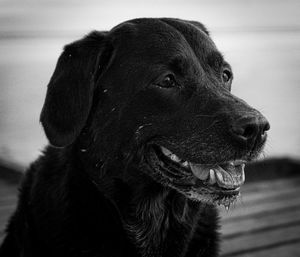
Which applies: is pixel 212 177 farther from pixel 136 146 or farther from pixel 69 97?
pixel 69 97

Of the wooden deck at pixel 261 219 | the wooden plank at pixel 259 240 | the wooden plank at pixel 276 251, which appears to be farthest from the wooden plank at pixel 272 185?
the wooden plank at pixel 276 251

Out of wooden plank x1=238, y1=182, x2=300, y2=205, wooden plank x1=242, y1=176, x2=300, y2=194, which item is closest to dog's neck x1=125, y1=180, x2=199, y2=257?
wooden plank x1=238, y1=182, x2=300, y2=205

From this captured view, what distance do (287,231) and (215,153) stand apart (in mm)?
1619

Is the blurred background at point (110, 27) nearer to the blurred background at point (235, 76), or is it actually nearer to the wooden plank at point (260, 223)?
the blurred background at point (235, 76)

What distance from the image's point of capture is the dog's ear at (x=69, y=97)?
2.34 meters

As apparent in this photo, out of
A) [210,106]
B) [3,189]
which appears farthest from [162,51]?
[3,189]

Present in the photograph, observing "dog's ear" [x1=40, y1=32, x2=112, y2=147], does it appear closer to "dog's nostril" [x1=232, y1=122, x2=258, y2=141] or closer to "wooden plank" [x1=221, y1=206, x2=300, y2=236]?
"dog's nostril" [x1=232, y1=122, x2=258, y2=141]

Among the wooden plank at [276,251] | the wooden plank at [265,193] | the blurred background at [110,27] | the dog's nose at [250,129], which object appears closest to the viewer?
the dog's nose at [250,129]

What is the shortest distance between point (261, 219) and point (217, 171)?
1.63 metres

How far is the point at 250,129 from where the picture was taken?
218cm

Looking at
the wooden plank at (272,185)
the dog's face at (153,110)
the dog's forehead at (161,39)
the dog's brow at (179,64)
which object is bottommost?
the wooden plank at (272,185)

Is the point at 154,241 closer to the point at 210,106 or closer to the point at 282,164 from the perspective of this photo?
the point at 210,106

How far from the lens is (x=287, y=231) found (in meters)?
3.74

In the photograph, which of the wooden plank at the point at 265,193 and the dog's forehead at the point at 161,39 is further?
the wooden plank at the point at 265,193
